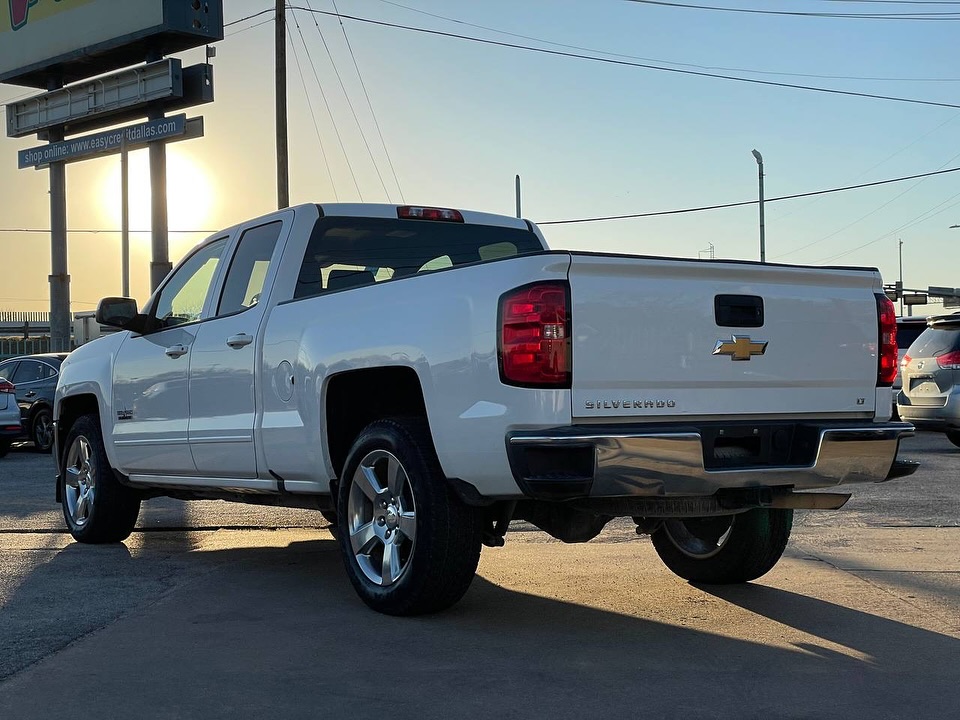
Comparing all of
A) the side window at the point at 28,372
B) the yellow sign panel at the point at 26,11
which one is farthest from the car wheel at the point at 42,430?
the yellow sign panel at the point at 26,11

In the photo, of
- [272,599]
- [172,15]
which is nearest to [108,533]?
[272,599]

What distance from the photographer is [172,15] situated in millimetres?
35781

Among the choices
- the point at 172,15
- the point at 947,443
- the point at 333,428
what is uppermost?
the point at 172,15

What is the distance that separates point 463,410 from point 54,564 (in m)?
3.46

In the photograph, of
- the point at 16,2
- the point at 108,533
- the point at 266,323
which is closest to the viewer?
the point at 266,323

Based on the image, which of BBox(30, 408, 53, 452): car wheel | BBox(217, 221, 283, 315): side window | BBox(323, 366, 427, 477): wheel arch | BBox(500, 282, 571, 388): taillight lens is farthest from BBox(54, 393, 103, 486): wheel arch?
BBox(30, 408, 53, 452): car wheel

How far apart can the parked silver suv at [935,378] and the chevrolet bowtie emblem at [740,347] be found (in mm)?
10455

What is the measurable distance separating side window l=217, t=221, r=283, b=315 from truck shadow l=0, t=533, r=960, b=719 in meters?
1.61

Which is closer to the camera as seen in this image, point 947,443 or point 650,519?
point 650,519

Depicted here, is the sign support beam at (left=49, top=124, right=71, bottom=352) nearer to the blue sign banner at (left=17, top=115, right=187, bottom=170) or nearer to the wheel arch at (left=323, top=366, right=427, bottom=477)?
the blue sign banner at (left=17, top=115, right=187, bottom=170)

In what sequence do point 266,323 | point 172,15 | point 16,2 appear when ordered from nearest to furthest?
point 266,323 → point 172,15 → point 16,2

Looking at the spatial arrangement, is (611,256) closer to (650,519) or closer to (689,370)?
(689,370)

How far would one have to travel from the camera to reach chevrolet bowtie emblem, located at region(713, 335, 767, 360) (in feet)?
17.4

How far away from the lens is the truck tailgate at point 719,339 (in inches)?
198
